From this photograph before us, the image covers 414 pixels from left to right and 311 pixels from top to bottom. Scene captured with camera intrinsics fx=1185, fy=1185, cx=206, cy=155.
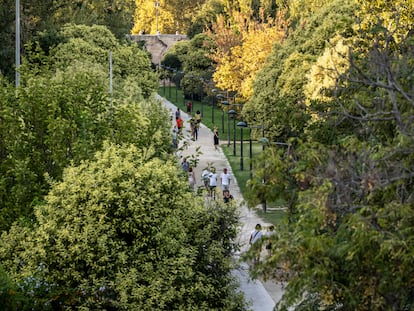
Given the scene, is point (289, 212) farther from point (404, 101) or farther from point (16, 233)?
point (16, 233)

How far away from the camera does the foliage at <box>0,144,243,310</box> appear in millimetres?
18109

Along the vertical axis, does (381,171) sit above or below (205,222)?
above

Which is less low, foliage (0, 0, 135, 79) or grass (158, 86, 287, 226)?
foliage (0, 0, 135, 79)

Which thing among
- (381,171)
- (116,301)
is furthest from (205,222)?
(381,171)

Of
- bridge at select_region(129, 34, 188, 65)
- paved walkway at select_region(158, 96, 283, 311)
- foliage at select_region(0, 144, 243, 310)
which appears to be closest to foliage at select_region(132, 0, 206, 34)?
bridge at select_region(129, 34, 188, 65)

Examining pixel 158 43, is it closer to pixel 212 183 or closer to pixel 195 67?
pixel 195 67

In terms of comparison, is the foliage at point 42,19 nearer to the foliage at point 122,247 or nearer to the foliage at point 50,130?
the foliage at point 50,130

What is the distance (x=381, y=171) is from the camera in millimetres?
12438

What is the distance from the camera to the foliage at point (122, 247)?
18.1 m

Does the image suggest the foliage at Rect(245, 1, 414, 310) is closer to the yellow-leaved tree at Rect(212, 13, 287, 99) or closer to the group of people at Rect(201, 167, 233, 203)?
the group of people at Rect(201, 167, 233, 203)

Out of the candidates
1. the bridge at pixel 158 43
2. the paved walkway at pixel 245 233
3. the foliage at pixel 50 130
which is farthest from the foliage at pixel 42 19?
the bridge at pixel 158 43

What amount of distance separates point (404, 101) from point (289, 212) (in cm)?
187

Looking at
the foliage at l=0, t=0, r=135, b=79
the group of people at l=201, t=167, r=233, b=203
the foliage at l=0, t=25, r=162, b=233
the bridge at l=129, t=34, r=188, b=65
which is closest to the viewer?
the foliage at l=0, t=25, r=162, b=233

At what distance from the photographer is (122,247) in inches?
731
